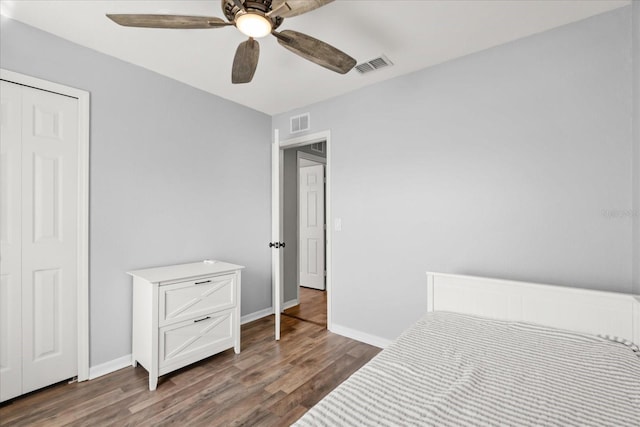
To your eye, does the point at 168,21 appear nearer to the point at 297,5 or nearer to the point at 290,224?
the point at 297,5

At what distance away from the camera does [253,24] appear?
147 centimetres

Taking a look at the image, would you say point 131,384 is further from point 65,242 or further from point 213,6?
point 213,6

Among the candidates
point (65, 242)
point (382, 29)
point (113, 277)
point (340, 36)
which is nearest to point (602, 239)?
point (382, 29)

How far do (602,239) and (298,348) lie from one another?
94.6 inches

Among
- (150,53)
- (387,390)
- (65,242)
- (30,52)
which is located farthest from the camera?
(150,53)

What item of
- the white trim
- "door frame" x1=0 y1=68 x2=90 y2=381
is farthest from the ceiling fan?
the white trim

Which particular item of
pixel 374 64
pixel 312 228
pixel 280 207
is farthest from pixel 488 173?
pixel 312 228

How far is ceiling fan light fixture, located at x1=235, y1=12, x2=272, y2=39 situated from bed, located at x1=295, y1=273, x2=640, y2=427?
1672 mm

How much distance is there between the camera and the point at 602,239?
5.97 ft

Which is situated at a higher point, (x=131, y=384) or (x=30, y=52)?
(x=30, y=52)

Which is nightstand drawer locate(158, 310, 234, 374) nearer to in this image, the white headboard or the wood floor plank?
the wood floor plank

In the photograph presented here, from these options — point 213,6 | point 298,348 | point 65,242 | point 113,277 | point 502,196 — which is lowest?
point 298,348

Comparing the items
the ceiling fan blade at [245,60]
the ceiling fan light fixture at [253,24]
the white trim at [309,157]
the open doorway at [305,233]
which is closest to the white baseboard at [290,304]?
the open doorway at [305,233]

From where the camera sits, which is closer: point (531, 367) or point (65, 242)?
point (531, 367)
